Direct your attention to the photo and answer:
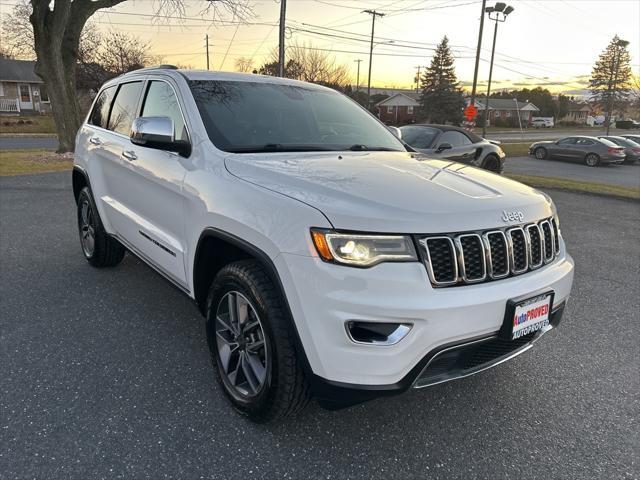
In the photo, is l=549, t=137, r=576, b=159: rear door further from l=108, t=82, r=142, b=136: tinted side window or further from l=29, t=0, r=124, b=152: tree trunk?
l=108, t=82, r=142, b=136: tinted side window

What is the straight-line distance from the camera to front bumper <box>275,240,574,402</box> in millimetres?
1963

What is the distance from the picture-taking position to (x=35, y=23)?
1427 cm

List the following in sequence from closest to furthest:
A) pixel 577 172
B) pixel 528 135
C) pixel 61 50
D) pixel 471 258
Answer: pixel 471 258, pixel 61 50, pixel 577 172, pixel 528 135

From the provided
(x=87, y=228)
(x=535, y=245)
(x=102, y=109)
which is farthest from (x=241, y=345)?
(x=102, y=109)

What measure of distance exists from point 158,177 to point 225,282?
110cm

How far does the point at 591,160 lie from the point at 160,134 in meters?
Answer: 25.2

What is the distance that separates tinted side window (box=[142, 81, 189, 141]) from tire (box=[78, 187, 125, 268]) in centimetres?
135

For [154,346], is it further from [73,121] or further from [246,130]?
[73,121]

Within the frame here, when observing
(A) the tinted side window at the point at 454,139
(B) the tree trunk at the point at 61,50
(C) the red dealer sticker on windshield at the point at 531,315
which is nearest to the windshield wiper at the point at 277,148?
(C) the red dealer sticker on windshield at the point at 531,315

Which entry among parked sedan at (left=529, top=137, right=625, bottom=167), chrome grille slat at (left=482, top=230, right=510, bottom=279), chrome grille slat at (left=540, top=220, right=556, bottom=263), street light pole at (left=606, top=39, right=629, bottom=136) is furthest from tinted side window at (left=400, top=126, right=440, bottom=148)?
street light pole at (left=606, top=39, right=629, bottom=136)

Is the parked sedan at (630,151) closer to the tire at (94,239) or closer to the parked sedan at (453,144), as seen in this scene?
the parked sedan at (453,144)

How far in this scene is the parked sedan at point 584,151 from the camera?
2289 cm

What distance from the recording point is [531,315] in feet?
7.67

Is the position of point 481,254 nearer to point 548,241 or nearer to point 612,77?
point 548,241
